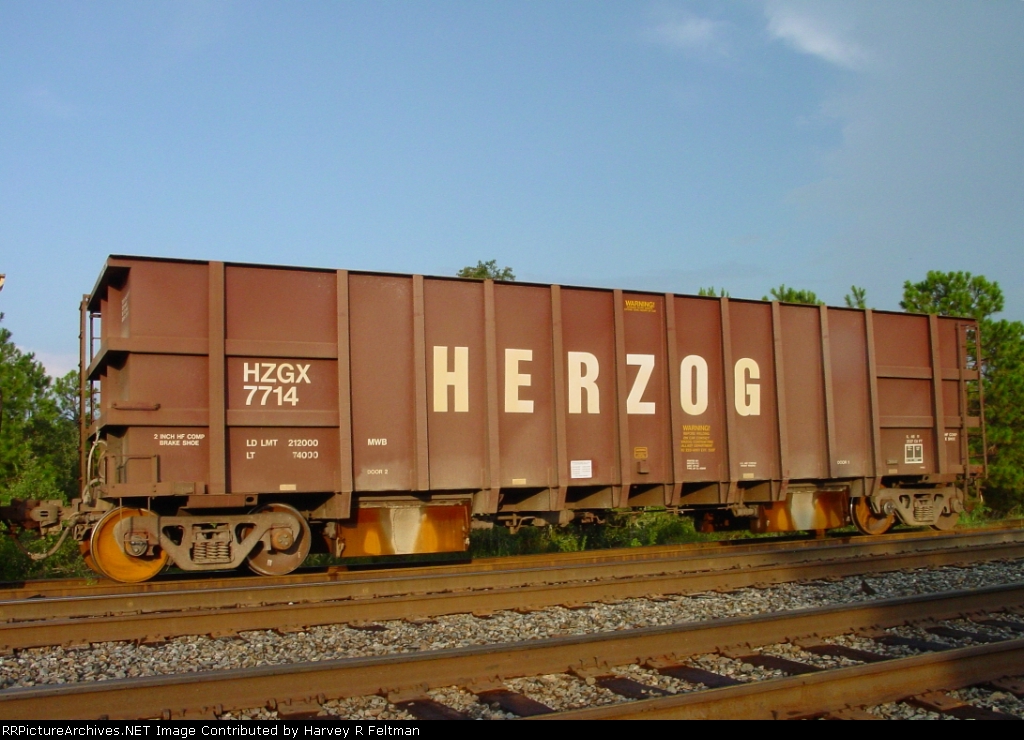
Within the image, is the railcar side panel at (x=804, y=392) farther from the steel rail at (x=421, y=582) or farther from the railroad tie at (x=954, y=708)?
the railroad tie at (x=954, y=708)

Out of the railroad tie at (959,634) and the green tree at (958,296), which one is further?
the green tree at (958,296)

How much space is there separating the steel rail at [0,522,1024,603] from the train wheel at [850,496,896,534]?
223 millimetres

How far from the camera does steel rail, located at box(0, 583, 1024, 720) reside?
4.81 meters

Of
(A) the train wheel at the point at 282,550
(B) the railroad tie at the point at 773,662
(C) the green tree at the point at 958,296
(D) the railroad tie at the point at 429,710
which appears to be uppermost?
(C) the green tree at the point at 958,296

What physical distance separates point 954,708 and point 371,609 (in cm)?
478

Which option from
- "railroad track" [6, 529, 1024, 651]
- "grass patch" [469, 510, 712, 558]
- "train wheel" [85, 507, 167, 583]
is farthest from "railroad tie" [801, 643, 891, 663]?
"grass patch" [469, 510, 712, 558]

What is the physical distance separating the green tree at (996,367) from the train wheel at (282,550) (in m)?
15.9

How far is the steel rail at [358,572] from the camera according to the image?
929 centimetres

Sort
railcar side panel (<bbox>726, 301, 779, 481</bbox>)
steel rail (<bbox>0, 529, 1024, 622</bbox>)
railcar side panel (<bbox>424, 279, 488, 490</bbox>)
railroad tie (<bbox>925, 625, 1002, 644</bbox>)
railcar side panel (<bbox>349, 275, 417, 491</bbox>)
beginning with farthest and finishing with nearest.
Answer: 1. railcar side panel (<bbox>726, 301, 779, 481</bbox>)
2. railcar side panel (<bbox>424, 279, 488, 490</bbox>)
3. railcar side panel (<bbox>349, 275, 417, 491</bbox>)
4. steel rail (<bbox>0, 529, 1024, 622</bbox>)
5. railroad tie (<bbox>925, 625, 1002, 644</bbox>)

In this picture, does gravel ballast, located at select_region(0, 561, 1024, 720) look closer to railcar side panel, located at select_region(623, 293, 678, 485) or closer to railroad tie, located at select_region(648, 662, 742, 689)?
railroad tie, located at select_region(648, 662, 742, 689)

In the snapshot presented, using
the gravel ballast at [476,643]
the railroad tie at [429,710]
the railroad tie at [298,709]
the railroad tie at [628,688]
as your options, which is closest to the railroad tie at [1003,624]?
the gravel ballast at [476,643]

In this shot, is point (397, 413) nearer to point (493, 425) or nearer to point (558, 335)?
point (493, 425)

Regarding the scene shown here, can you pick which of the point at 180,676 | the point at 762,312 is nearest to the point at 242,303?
the point at 180,676

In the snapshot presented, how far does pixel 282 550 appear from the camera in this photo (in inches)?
392
